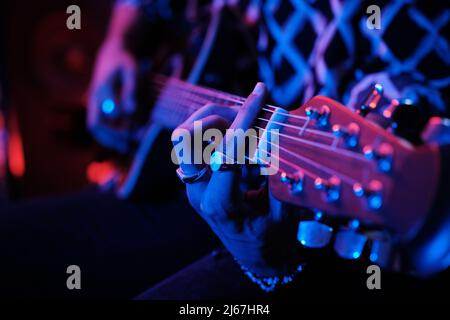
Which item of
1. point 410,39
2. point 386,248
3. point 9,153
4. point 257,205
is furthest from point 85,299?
point 9,153

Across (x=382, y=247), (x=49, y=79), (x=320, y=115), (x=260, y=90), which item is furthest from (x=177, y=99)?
(x=49, y=79)

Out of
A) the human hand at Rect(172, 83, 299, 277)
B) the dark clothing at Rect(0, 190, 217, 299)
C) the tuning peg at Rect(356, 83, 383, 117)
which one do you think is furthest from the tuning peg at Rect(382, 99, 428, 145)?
the dark clothing at Rect(0, 190, 217, 299)

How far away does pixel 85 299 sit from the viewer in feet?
2.45

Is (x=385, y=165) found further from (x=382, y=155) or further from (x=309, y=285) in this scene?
(x=309, y=285)

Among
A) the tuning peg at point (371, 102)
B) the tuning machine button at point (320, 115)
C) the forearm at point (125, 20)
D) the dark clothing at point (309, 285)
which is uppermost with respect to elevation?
the forearm at point (125, 20)

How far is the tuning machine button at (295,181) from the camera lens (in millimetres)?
391

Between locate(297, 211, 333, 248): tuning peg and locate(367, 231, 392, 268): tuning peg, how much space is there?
47mm

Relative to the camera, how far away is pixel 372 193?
0.33 m

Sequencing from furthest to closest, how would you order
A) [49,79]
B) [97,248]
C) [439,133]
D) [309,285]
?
1. [49,79]
2. [97,248]
3. [309,285]
4. [439,133]

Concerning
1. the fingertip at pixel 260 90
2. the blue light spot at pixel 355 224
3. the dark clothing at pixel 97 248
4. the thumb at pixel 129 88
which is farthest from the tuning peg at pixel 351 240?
the thumb at pixel 129 88

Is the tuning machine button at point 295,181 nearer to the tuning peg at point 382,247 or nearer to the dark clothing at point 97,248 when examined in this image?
the tuning peg at point 382,247

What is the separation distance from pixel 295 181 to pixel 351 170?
2.4 inches

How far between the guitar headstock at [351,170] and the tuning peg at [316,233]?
17 mm
